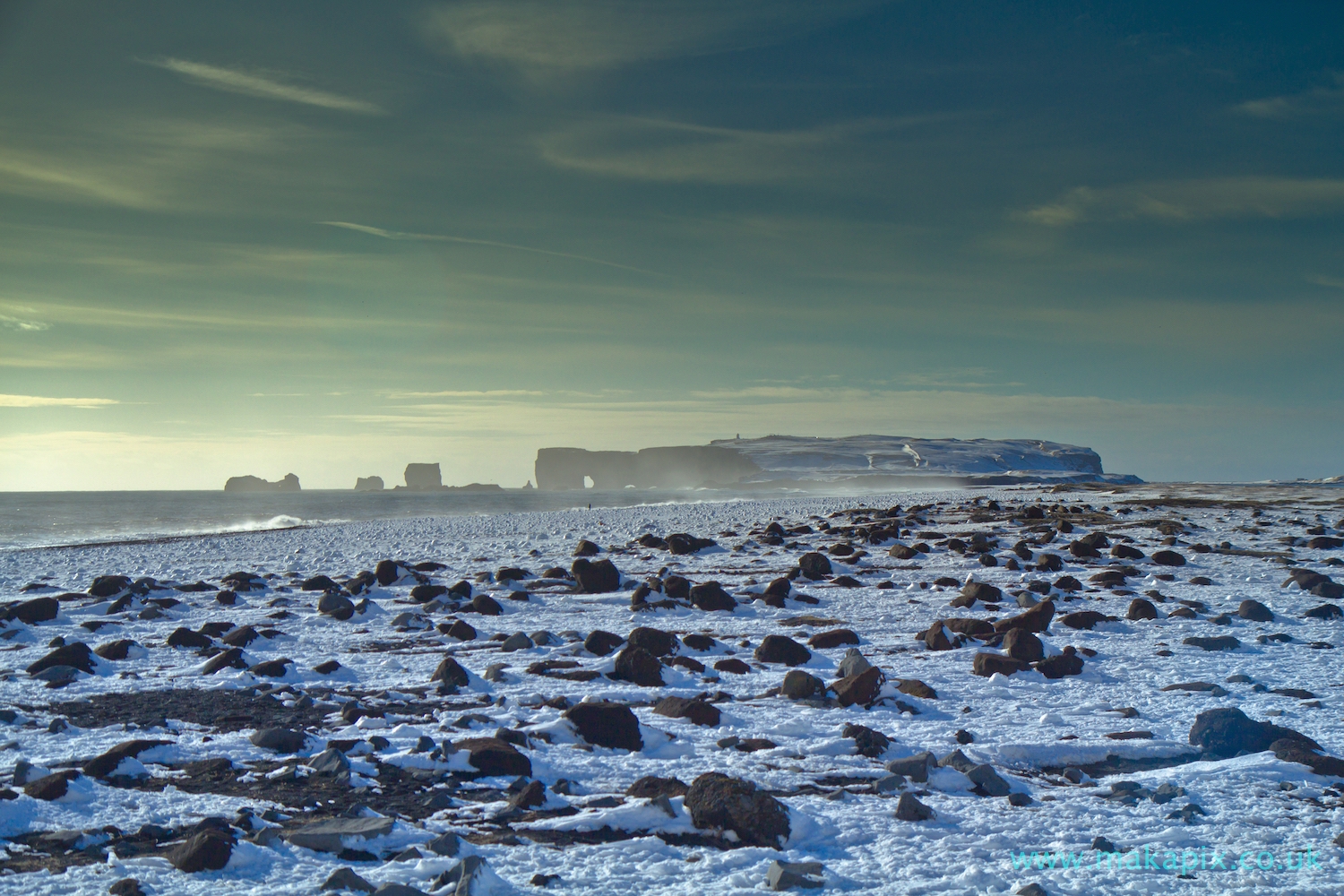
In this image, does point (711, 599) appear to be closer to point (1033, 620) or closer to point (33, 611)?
point (1033, 620)

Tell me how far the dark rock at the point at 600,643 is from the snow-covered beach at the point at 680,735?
0.73ft

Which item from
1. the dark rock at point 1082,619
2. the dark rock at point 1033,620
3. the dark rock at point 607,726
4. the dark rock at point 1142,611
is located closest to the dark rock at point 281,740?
the dark rock at point 607,726

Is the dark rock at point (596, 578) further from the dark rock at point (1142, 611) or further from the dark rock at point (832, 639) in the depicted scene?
the dark rock at point (1142, 611)

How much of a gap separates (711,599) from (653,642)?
295 centimetres

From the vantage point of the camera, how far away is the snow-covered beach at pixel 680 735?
403 centimetres

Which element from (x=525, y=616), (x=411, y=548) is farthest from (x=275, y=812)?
(x=411, y=548)

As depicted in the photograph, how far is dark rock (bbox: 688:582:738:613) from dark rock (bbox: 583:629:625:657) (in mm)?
2860

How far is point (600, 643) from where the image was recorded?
8578 mm

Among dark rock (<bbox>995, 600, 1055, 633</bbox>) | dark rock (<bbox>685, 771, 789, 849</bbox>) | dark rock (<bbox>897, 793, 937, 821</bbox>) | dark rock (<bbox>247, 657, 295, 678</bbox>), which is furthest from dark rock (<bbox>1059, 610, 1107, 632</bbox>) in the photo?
dark rock (<bbox>247, 657, 295, 678</bbox>)

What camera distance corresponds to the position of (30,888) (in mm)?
3695

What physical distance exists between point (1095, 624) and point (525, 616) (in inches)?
270

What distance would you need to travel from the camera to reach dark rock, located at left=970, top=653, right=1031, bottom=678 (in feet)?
24.5

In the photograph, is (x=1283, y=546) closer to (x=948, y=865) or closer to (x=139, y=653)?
(x=948, y=865)

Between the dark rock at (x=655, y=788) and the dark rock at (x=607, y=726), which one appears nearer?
the dark rock at (x=655, y=788)
